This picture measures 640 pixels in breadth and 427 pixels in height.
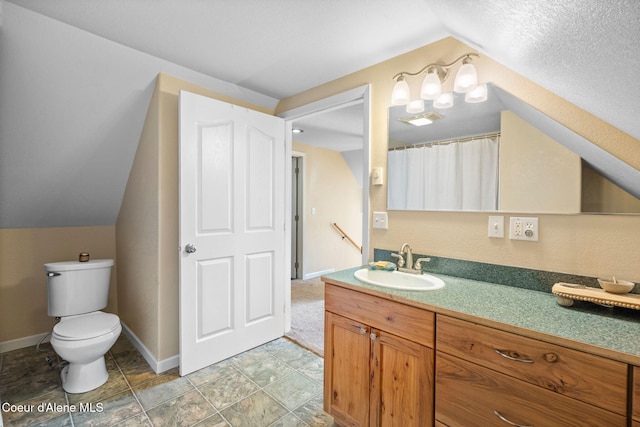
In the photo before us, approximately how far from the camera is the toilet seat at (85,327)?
1.78 meters

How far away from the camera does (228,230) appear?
7.19 feet

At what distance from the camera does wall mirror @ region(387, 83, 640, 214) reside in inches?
49.2

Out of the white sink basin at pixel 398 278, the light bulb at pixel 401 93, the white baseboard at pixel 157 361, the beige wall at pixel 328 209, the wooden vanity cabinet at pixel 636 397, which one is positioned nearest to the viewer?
the wooden vanity cabinet at pixel 636 397

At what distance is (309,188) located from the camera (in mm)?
4562

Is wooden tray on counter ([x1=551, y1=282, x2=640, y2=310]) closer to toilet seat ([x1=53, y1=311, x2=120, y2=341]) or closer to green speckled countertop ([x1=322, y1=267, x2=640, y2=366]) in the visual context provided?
green speckled countertop ([x1=322, y1=267, x2=640, y2=366])

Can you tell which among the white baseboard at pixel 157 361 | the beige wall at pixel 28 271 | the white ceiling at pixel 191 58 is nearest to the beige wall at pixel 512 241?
the white ceiling at pixel 191 58

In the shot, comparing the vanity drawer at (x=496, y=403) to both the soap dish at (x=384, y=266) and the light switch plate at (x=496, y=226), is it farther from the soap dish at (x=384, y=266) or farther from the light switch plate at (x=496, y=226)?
the light switch plate at (x=496, y=226)

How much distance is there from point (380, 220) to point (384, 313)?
758 millimetres

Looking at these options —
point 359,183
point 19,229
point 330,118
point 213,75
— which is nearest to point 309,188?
point 359,183

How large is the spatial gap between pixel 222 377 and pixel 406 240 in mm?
1587

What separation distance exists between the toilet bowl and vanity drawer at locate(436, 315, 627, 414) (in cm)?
205

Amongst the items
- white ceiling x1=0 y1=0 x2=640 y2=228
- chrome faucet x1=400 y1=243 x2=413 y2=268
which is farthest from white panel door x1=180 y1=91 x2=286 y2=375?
chrome faucet x1=400 y1=243 x2=413 y2=268

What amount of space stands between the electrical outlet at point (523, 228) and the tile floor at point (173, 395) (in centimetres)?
143

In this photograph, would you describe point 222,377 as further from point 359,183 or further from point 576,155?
point 359,183
